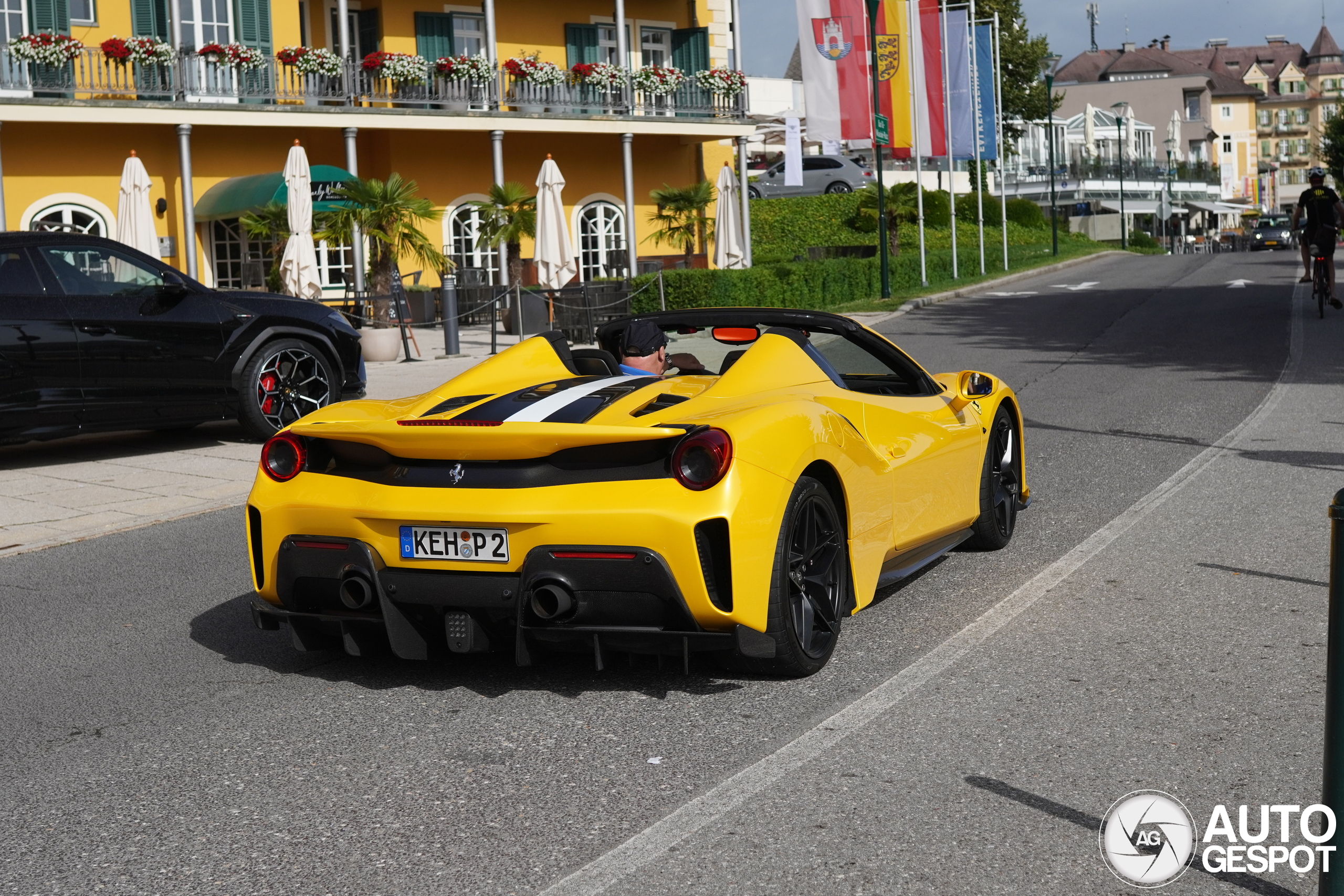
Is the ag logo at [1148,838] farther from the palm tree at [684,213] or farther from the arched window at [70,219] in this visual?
the palm tree at [684,213]

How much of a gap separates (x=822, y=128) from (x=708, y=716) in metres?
28.7

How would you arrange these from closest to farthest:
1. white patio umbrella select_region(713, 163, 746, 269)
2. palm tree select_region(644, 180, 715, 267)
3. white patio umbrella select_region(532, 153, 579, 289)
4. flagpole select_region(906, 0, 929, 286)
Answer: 1. white patio umbrella select_region(532, 153, 579, 289)
2. white patio umbrella select_region(713, 163, 746, 269)
3. flagpole select_region(906, 0, 929, 286)
4. palm tree select_region(644, 180, 715, 267)

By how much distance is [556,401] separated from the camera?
5.12 m

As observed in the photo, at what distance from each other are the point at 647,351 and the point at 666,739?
2.22 metres

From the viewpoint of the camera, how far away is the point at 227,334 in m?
11.5

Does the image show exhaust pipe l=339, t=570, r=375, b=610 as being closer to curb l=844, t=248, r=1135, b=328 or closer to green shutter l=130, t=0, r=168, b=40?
curb l=844, t=248, r=1135, b=328

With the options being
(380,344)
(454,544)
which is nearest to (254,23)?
(380,344)

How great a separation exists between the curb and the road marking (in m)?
11.8

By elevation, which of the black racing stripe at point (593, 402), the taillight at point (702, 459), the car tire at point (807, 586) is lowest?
the car tire at point (807, 586)

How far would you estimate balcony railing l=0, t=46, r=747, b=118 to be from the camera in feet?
84.2

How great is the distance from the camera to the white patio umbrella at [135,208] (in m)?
20.8

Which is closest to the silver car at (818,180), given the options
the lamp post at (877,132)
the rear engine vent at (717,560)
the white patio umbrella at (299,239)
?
the lamp post at (877,132)

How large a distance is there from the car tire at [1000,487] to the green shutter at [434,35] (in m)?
27.5

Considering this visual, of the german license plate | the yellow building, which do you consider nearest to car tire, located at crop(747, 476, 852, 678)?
the german license plate
